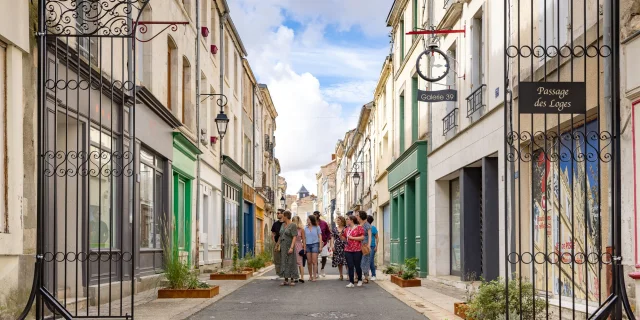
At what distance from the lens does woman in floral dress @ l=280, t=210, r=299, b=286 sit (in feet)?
58.9

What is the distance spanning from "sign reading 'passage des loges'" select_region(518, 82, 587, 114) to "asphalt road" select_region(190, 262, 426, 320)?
3826 millimetres

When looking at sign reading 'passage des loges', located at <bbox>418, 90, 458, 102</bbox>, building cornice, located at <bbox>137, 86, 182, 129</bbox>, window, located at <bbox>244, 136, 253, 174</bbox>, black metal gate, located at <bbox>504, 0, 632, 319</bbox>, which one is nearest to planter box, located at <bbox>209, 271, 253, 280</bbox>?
building cornice, located at <bbox>137, 86, 182, 129</bbox>

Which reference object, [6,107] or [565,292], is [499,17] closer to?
[565,292]

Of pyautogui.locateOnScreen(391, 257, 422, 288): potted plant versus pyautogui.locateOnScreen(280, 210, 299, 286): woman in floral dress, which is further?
pyautogui.locateOnScreen(280, 210, 299, 286): woman in floral dress

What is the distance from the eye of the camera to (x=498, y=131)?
14328 millimetres

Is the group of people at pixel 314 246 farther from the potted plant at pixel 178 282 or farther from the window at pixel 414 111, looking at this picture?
the window at pixel 414 111

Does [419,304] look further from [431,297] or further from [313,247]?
[313,247]

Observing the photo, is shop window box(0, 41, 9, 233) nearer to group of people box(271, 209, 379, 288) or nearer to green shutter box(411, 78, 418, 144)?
group of people box(271, 209, 379, 288)

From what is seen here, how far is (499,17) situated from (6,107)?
916 cm

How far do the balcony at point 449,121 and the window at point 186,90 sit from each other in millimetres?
6639

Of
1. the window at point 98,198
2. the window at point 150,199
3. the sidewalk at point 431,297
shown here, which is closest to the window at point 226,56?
the window at point 150,199

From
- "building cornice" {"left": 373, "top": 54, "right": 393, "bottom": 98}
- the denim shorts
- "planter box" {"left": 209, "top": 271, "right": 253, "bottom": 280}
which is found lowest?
"planter box" {"left": 209, "top": 271, "right": 253, "bottom": 280}

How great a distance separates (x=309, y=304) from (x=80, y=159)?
413cm

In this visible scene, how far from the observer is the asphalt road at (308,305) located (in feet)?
35.7
